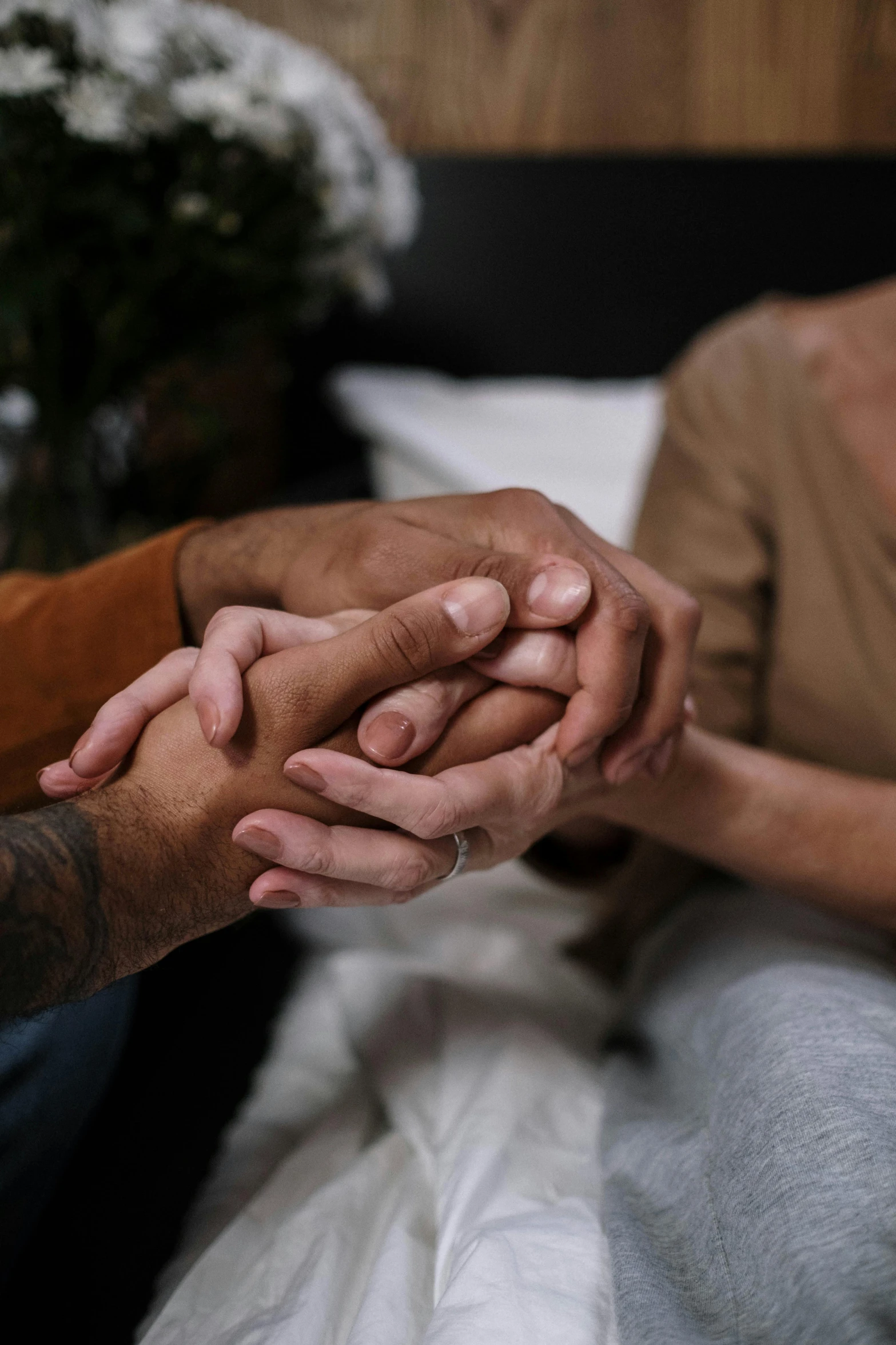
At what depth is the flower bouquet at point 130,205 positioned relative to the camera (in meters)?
0.98

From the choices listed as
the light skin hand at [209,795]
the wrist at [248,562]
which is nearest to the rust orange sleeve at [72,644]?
the wrist at [248,562]

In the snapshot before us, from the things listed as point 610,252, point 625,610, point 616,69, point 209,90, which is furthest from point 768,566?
point 616,69

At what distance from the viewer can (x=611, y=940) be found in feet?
3.43

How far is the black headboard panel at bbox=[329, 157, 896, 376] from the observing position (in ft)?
5.72

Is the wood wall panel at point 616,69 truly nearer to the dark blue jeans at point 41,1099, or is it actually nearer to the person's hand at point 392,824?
the person's hand at point 392,824

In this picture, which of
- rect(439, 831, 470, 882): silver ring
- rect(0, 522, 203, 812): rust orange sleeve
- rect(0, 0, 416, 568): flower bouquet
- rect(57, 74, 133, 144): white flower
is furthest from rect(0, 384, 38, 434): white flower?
rect(439, 831, 470, 882): silver ring

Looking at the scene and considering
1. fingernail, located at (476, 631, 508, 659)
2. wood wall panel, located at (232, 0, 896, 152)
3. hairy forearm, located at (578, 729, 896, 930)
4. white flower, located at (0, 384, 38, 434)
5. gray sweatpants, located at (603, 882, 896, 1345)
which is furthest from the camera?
wood wall panel, located at (232, 0, 896, 152)

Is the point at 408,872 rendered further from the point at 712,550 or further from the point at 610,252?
the point at 610,252

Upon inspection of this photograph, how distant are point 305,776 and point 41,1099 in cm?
27

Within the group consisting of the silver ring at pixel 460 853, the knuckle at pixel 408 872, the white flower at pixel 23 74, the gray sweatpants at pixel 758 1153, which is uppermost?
the white flower at pixel 23 74

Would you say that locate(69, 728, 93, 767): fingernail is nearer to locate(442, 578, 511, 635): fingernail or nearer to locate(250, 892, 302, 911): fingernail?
locate(250, 892, 302, 911): fingernail

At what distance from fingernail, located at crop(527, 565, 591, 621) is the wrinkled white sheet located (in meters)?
0.39

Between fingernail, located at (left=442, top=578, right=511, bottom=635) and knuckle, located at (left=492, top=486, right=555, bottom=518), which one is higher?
knuckle, located at (left=492, top=486, right=555, bottom=518)

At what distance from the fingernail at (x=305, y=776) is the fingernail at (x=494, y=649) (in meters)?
0.16
